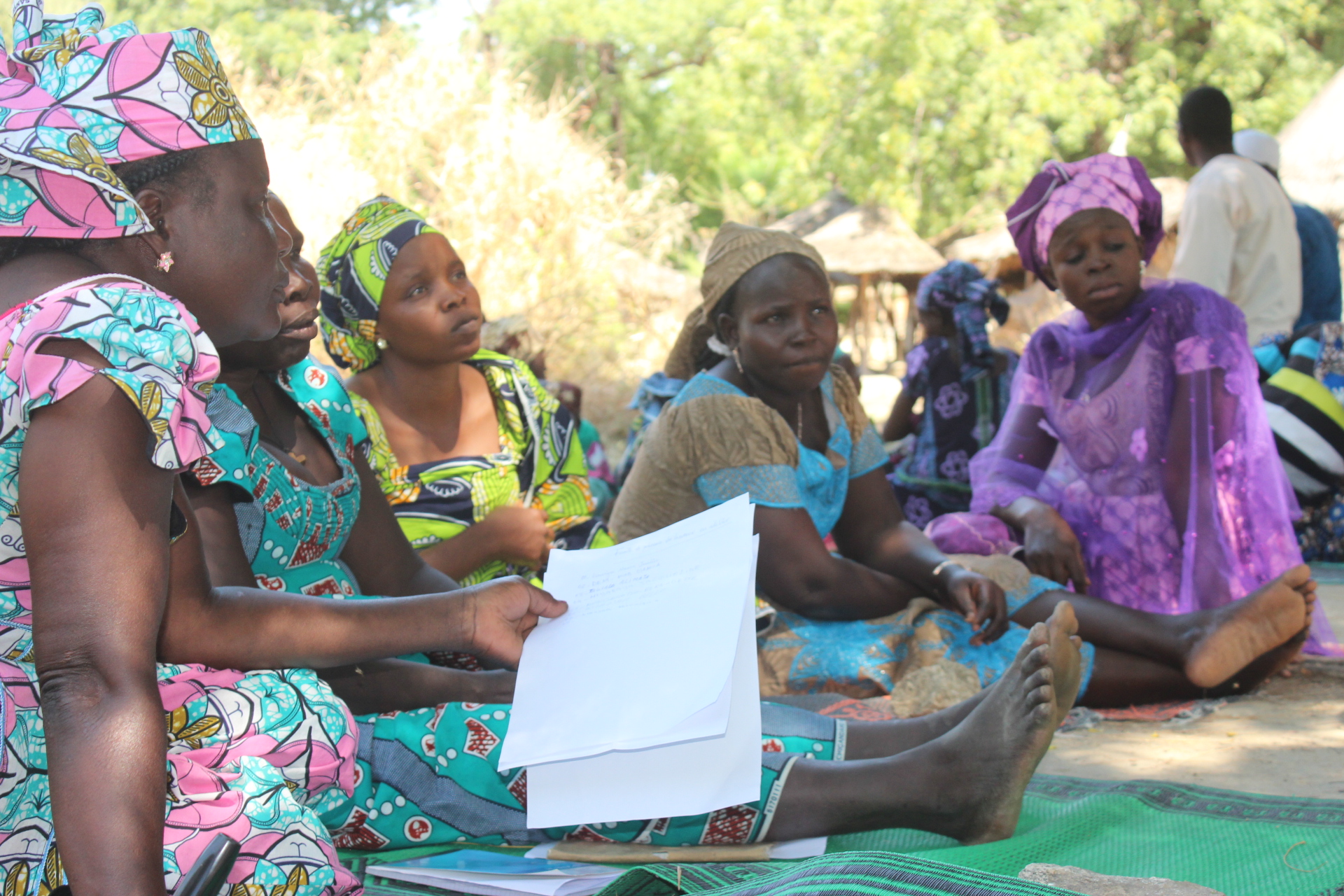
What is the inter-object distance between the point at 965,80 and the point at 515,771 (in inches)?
661

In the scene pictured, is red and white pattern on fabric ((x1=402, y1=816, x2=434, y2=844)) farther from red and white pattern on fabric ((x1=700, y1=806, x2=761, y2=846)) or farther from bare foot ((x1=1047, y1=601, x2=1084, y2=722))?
bare foot ((x1=1047, y1=601, x2=1084, y2=722))

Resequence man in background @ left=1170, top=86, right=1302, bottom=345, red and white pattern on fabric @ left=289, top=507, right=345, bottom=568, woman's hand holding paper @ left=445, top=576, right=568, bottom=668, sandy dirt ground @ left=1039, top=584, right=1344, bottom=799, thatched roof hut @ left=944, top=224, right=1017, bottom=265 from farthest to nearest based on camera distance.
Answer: thatched roof hut @ left=944, top=224, right=1017, bottom=265, man in background @ left=1170, top=86, right=1302, bottom=345, sandy dirt ground @ left=1039, top=584, right=1344, bottom=799, red and white pattern on fabric @ left=289, top=507, right=345, bottom=568, woman's hand holding paper @ left=445, top=576, right=568, bottom=668

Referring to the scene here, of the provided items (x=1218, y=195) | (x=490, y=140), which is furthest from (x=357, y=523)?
(x=490, y=140)

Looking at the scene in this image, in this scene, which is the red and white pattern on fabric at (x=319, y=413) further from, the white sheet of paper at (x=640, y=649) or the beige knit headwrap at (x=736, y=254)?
the beige knit headwrap at (x=736, y=254)

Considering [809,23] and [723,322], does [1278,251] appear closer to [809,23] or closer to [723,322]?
[723,322]

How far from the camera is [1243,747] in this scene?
2.81 m

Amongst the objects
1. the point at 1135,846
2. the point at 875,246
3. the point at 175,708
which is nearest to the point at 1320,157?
the point at 875,246

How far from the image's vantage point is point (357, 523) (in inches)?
96.5

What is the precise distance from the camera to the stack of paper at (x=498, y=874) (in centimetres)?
184

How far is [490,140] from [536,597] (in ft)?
28.6

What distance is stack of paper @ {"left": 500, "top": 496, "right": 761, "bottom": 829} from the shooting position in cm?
154

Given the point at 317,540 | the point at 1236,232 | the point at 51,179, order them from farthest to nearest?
the point at 1236,232 → the point at 317,540 → the point at 51,179

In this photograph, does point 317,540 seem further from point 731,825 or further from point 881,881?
point 881,881

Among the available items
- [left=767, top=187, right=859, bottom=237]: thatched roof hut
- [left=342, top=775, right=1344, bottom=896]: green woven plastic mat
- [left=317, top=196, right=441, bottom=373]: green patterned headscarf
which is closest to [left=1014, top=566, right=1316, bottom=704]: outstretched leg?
[left=342, top=775, right=1344, bottom=896]: green woven plastic mat
